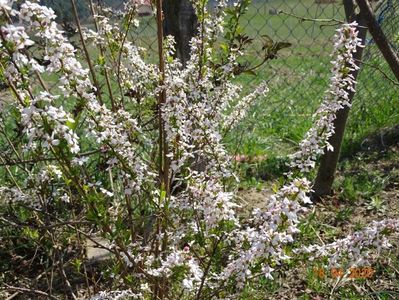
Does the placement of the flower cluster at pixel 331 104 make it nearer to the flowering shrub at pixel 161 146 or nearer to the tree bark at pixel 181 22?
the flowering shrub at pixel 161 146

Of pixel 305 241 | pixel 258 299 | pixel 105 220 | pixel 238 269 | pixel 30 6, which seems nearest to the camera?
pixel 30 6

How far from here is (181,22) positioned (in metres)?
3.09

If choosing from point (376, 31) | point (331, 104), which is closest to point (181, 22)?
point (376, 31)

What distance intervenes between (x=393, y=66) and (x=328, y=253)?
69 cm

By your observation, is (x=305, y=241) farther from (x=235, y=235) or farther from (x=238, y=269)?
(x=238, y=269)

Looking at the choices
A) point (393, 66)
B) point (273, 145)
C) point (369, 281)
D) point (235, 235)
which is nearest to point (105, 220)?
point (235, 235)

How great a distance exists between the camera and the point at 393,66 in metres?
1.92
